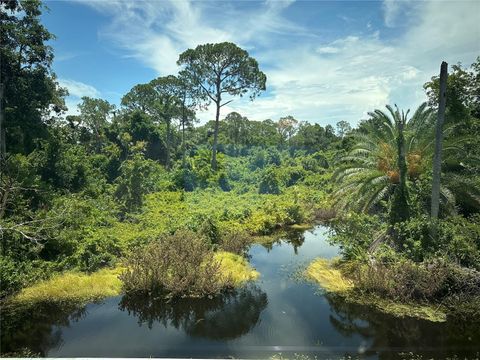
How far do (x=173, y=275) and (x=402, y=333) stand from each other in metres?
5.55

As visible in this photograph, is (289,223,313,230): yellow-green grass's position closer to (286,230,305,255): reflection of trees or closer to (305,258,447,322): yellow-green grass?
(286,230,305,255): reflection of trees

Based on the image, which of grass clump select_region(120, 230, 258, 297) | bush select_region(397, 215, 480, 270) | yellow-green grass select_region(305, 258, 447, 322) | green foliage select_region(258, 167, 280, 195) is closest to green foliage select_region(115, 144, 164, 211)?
grass clump select_region(120, 230, 258, 297)

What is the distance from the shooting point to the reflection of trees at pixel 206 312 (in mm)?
7504

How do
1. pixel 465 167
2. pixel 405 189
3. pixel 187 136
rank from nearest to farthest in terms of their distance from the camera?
pixel 405 189 < pixel 465 167 < pixel 187 136

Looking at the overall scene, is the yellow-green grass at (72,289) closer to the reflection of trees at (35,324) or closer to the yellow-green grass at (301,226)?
the reflection of trees at (35,324)

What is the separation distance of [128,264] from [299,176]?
75.9ft

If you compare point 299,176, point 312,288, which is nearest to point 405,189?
point 312,288

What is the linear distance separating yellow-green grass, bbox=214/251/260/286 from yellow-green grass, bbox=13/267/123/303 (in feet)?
9.80

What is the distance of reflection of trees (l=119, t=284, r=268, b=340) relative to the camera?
750cm

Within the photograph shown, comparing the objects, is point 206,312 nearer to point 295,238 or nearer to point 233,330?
point 233,330

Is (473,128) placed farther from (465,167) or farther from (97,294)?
(97,294)

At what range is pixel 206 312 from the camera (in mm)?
8227

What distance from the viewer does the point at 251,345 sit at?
22.4 ft

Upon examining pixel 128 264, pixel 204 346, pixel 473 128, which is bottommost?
pixel 204 346
